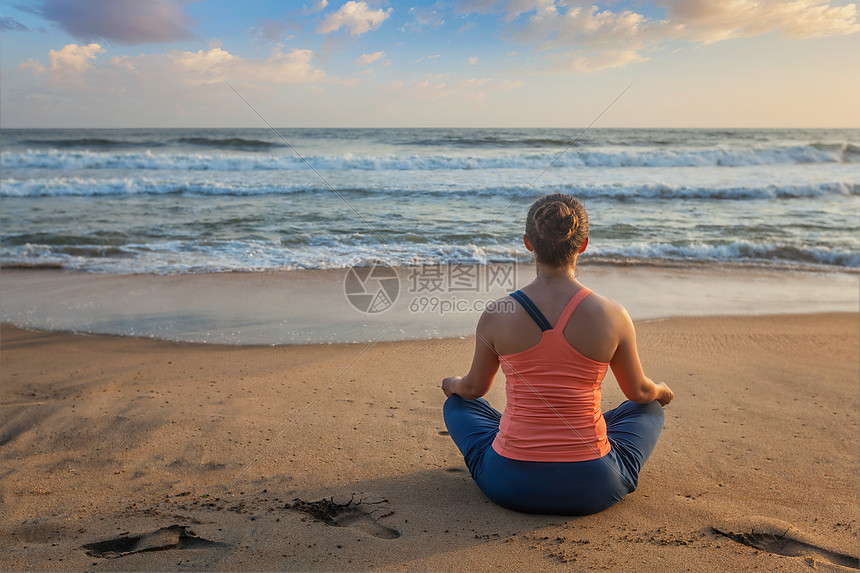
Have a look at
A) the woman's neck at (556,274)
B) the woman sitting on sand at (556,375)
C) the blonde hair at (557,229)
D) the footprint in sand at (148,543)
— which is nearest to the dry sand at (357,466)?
the footprint in sand at (148,543)

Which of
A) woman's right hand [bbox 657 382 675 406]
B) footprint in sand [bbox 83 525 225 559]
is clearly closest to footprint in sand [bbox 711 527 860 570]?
woman's right hand [bbox 657 382 675 406]

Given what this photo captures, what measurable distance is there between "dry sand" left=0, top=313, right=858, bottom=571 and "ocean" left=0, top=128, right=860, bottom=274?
3368mm

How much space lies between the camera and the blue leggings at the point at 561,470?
211cm

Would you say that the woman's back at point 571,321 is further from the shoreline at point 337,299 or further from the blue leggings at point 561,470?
the shoreline at point 337,299

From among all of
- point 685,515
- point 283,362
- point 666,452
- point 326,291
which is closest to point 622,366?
point 685,515

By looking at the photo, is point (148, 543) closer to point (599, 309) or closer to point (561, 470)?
point (561, 470)

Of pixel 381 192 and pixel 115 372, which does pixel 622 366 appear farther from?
pixel 381 192

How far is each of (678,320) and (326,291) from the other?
3835mm

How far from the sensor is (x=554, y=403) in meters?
2.08

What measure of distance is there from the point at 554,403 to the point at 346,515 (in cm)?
100

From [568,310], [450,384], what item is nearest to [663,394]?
[568,310]

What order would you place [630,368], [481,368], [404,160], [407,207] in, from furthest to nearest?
[404,160]
[407,207]
[481,368]
[630,368]

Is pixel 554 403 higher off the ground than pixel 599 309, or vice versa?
pixel 599 309

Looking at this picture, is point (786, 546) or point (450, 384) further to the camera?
point (450, 384)
